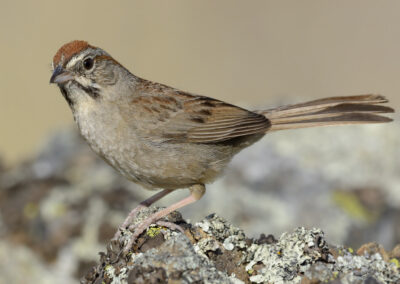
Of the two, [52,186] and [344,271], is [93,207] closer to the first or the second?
[52,186]

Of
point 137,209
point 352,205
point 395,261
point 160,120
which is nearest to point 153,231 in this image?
point 137,209

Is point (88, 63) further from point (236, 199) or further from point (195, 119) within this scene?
point (236, 199)

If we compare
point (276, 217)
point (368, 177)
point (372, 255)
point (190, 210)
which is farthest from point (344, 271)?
point (368, 177)

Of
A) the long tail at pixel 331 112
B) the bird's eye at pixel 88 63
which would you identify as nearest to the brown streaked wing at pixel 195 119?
the long tail at pixel 331 112

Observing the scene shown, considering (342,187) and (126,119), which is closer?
Result: (126,119)

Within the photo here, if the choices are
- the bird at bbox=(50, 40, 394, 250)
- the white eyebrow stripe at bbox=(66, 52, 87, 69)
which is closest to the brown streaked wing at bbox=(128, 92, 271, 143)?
the bird at bbox=(50, 40, 394, 250)

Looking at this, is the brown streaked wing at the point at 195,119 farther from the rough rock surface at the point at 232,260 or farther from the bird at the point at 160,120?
the rough rock surface at the point at 232,260

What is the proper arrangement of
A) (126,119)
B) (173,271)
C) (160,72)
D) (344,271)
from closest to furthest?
(173,271) < (344,271) < (126,119) < (160,72)
